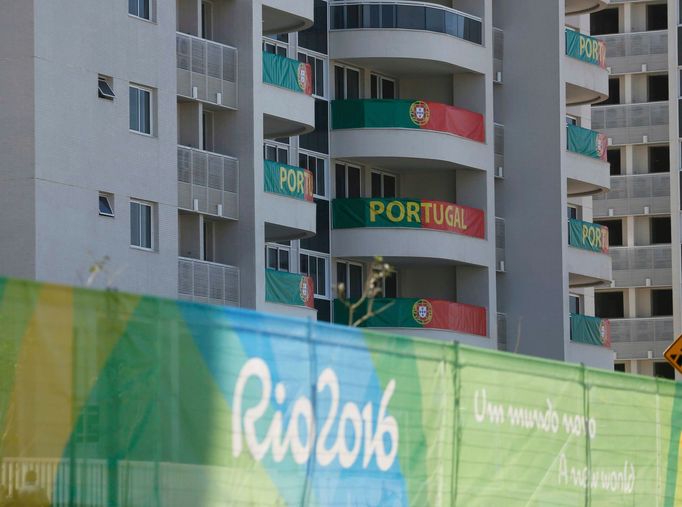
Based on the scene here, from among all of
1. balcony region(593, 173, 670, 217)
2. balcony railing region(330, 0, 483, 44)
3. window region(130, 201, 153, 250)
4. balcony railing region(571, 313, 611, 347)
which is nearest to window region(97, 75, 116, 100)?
window region(130, 201, 153, 250)

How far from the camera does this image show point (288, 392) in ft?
39.5

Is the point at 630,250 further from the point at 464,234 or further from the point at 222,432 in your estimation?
the point at 222,432

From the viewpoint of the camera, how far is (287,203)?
50781 millimetres

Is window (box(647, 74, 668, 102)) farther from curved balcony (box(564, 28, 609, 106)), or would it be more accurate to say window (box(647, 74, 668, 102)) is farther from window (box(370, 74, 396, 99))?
window (box(370, 74, 396, 99))

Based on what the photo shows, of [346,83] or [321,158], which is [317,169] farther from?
[346,83]

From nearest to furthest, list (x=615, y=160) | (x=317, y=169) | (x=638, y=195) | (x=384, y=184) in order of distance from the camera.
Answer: (x=317, y=169), (x=384, y=184), (x=638, y=195), (x=615, y=160)

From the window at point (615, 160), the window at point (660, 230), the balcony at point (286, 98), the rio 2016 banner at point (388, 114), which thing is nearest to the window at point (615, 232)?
the window at point (660, 230)

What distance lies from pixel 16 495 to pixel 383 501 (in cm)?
370

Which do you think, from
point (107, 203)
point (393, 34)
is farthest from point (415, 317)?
point (107, 203)

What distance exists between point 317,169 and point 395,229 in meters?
3.06

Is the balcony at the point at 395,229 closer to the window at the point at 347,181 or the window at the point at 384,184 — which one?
the window at the point at 347,181

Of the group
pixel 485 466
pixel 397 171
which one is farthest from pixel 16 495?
pixel 397 171

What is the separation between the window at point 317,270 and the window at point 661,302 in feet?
102

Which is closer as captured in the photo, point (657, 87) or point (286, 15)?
point (286, 15)
